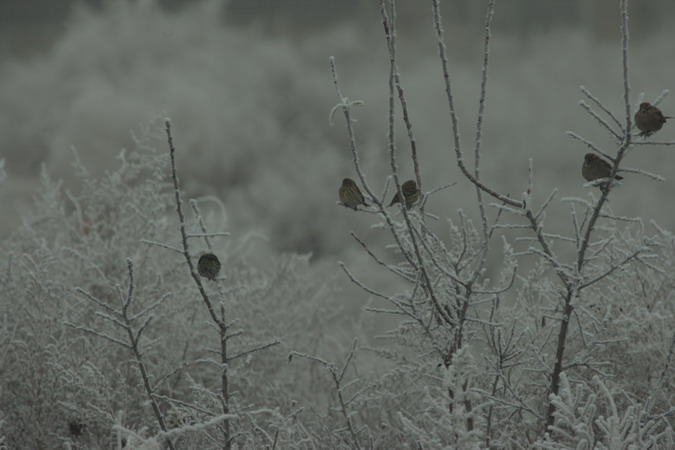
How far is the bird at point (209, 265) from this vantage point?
68.4 inches

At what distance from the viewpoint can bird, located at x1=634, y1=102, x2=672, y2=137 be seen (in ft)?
5.08

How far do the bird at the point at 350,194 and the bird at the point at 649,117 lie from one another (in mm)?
630

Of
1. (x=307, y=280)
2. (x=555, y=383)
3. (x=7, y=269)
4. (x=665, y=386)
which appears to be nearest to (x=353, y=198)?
(x=555, y=383)

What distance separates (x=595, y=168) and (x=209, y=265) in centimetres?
92

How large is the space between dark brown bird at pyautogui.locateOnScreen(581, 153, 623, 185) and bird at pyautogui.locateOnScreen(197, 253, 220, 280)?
0.88 meters

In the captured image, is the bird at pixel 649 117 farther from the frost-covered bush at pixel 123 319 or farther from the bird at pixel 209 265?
the frost-covered bush at pixel 123 319

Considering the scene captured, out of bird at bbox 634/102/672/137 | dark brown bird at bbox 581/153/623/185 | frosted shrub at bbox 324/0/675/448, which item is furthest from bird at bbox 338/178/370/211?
bird at bbox 634/102/672/137

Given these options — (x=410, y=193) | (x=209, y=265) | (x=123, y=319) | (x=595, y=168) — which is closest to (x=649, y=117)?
(x=595, y=168)

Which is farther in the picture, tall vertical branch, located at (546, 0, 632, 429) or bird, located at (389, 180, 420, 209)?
bird, located at (389, 180, 420, 209)

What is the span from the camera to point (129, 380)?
3447 millimetres

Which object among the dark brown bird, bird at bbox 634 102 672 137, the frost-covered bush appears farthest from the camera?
the frost-covered bush

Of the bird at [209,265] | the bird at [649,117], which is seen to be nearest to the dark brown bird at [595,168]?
the bird at [649,117]

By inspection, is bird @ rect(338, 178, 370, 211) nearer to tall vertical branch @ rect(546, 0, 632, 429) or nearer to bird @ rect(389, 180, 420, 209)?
bird @ rect(389, 180, 420, 209)

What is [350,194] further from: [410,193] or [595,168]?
[595,168]
